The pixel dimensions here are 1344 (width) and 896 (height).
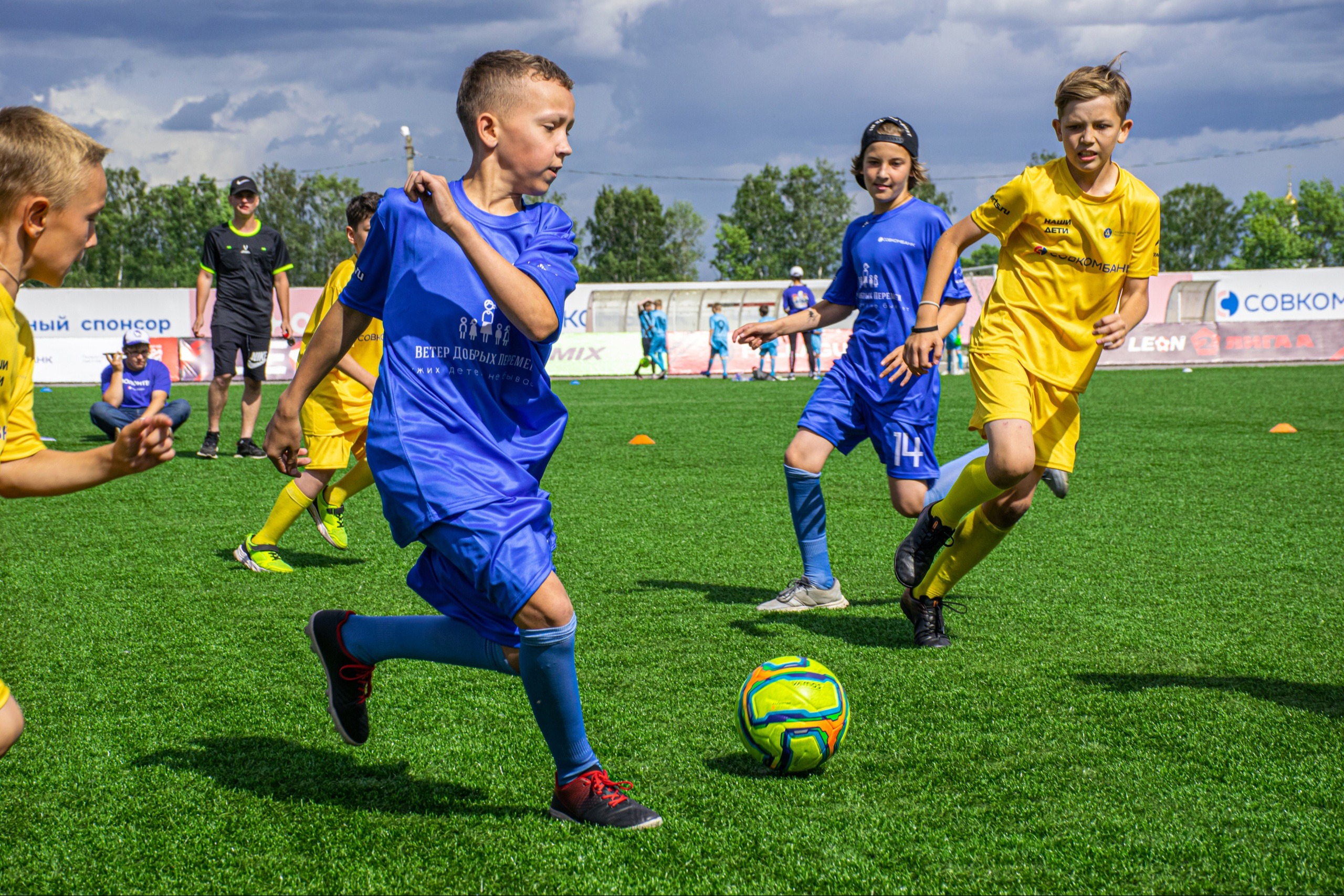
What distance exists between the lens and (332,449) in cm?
619

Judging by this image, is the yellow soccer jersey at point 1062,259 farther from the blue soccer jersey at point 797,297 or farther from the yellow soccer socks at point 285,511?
the blue soccer jersey at point 797,297

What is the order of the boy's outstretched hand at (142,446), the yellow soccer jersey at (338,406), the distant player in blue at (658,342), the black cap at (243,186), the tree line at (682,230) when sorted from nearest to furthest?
1. the boy's outstretched hand at (142,446)
2. the yellow soccer jersey at (338,406)
3. the black cap at (243,186)
4. the distant player in blue at (658,342)
5. the tree line at (682,230)

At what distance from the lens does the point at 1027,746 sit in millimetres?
3299

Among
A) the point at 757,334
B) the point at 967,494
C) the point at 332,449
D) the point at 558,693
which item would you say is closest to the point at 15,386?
the point at 558,693

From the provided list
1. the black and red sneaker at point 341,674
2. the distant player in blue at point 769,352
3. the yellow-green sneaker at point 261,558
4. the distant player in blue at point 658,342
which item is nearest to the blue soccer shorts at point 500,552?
the black and red sneaker at point 341,674

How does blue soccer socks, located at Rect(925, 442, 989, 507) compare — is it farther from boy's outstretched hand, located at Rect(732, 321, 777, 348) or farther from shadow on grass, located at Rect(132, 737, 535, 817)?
shadow on grass, located at Rect(132, 737, 535, 817)

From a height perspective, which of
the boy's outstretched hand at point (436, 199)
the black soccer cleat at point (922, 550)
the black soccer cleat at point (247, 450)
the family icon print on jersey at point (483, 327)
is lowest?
the black soccer cleat at point (247, 450)

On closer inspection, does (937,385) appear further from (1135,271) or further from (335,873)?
(335,873)

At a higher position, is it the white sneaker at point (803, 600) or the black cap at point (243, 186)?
the black cap at point (243, 186)

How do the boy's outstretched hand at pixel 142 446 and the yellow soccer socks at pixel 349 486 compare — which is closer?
the boy's outstretched hand at pixel 142 446

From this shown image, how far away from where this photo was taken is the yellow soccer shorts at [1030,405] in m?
4.20

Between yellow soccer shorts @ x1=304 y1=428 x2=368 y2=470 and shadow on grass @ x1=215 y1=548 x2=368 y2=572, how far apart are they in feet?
1.76

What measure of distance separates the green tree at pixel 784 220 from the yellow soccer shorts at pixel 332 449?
9305 cm

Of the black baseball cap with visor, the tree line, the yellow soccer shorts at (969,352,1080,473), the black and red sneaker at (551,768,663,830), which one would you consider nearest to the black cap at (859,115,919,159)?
the black baseball cap with visor
